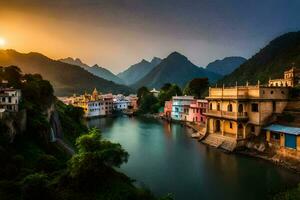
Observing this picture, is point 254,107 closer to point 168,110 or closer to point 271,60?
point 168,110

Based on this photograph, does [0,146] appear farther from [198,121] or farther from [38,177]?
[198,121]

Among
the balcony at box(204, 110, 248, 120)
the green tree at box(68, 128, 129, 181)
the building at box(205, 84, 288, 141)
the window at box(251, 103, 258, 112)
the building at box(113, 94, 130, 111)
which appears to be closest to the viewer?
the green tree at box(68, 128, 129, 181)

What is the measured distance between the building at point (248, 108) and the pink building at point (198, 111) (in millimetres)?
19037

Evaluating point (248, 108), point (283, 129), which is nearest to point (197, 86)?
point (248, 108)

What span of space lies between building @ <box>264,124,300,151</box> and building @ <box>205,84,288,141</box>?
180 cm

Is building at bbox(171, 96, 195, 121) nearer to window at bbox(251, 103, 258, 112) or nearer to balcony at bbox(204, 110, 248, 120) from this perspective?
balcony at bbox(204, 110, 248, 120)

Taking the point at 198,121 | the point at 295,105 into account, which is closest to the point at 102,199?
the point at 295,105

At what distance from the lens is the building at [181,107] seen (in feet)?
201

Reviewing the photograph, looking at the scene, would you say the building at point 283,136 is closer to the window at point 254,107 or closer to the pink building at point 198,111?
the window at point 254,107

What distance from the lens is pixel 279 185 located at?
68.7 ft

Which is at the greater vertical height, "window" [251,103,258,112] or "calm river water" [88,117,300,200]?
A: "window" [251,103,258,112]

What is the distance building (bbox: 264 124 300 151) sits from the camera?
2572 cm

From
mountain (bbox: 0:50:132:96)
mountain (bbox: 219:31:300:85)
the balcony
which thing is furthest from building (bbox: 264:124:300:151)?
mountain (bbox: 0:50:132:96)

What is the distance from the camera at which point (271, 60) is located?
302 ft
